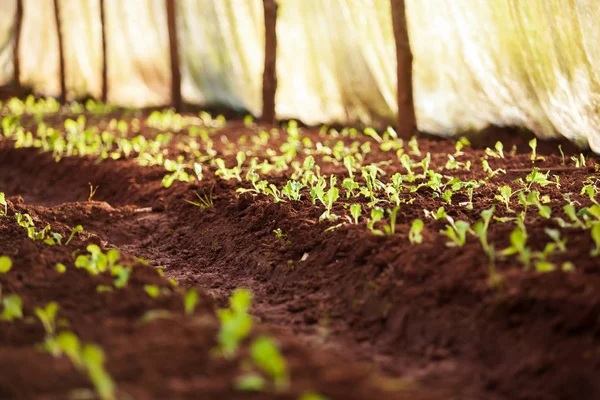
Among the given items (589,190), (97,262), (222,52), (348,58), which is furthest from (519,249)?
(222,52)

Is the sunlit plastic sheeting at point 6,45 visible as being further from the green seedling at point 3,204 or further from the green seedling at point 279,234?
the green seedling at point 279,234

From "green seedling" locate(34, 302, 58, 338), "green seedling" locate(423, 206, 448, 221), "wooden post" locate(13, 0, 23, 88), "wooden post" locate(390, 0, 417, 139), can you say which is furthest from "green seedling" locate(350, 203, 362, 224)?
"wooden post" locate(13, 0, 23, 88)

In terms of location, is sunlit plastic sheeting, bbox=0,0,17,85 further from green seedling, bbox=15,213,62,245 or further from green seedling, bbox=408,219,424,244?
green seedling, bbox=408,219,424,244

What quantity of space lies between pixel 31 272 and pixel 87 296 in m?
0.48

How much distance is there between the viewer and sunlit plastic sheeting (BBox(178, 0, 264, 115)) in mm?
10188

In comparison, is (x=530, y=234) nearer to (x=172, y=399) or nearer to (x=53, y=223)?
(x=172, y=399)

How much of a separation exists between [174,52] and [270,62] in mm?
2168

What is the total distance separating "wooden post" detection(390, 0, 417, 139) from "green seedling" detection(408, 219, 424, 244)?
391cm

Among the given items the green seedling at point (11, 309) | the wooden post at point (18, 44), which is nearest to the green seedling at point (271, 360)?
the green seedling at point (11, 309)

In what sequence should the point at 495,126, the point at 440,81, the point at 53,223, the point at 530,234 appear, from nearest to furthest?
the point at 530,234, the point at 53,223, the point at 495,126, the point at 440,81

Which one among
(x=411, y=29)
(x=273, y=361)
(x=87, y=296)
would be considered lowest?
(x=87, y=296)

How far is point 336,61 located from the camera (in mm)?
8820

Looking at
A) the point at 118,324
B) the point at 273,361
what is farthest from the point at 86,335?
the point at 273,361

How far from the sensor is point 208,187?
5.33m
